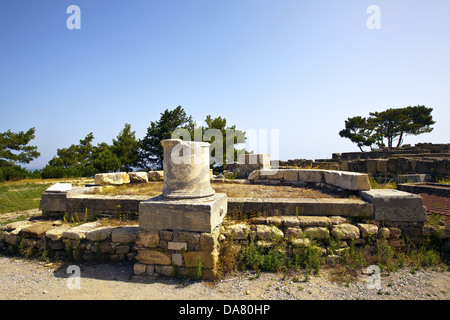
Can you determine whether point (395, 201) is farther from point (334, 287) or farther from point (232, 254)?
point (232, 254)

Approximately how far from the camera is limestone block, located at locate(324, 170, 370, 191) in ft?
16.8

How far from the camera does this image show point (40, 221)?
17.6ft

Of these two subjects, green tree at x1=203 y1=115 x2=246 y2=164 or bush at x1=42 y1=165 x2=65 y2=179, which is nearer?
bush at x1=42 y1=165 x2=65 y2=179

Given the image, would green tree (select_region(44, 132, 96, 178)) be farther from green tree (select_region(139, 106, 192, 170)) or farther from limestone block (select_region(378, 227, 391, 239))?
limestone block (select_region(378, 227, 391, 239))

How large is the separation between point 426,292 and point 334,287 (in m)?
Answer: 1.13

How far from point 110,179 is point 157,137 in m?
20.6

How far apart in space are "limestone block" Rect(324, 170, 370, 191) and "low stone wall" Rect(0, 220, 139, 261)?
4491mm

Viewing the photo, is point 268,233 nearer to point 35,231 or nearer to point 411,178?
point 35,231

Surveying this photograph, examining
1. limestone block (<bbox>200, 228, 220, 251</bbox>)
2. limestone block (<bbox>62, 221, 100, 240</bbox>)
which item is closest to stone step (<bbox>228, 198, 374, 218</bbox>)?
limestone block (<bbox>200, 228, 220, 251</bbox>)

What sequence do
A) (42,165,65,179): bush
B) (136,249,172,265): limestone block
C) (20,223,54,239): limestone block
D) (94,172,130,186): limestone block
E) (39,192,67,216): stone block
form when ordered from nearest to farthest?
(136,249,172,265): limestone block < (20,223,54,239): limestone block < (39,192,67,216): stone block < (94,172,130,186): limestone block < (42,165,65,179): bush

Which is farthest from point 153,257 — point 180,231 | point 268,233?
point 268,233

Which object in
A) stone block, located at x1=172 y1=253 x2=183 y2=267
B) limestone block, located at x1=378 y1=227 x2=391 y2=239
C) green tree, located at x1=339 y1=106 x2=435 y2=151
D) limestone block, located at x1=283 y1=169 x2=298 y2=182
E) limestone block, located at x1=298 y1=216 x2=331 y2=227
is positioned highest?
green tree, located at x1=339 y1=106 x2=435 y2=151

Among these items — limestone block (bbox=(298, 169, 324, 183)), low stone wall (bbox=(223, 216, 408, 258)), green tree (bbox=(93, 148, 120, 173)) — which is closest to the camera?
low stone wall (bbox=(223, 216, 408, 258))
